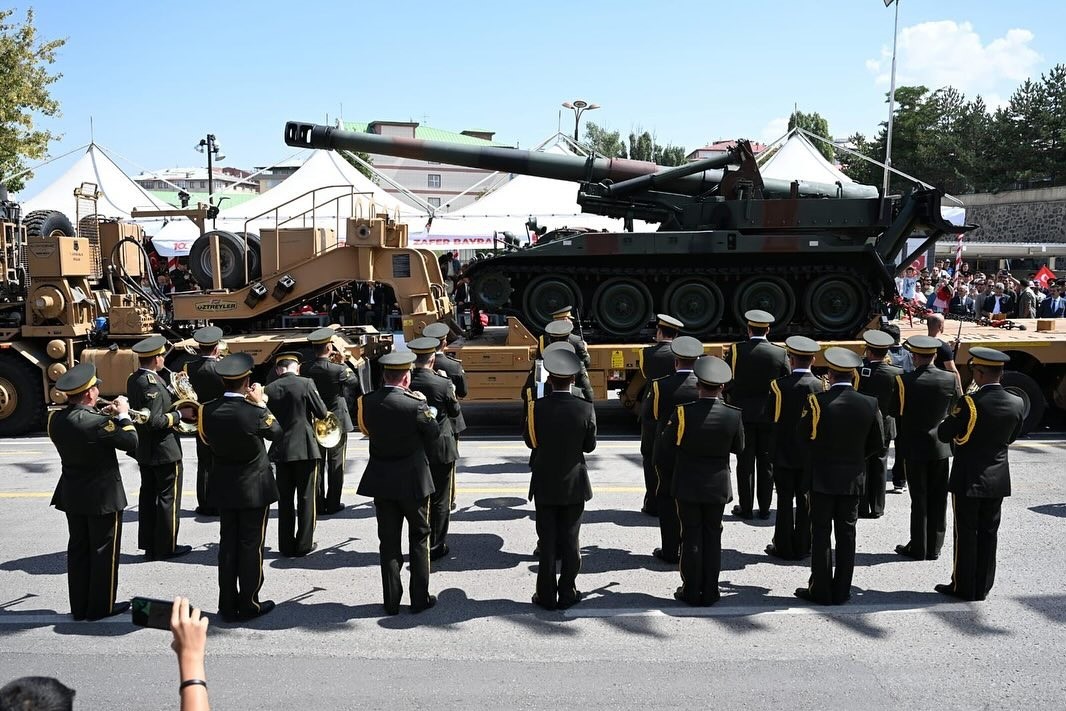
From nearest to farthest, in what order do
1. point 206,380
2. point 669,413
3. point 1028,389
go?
point 669,413, point 206,380, point 1028,389

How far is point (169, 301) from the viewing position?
535 inches

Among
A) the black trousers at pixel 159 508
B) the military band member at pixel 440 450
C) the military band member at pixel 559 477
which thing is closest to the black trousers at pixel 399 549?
the military band member at pixel 559 477

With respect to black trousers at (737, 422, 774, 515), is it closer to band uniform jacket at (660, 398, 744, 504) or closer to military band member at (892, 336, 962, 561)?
military band member at (892, 336, 962, 561)

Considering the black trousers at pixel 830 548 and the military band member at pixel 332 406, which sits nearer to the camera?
the black trousers at pixel 830 548

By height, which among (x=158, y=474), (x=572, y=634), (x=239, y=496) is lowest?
(x=572, y=634)

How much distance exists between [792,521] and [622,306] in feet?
18.7

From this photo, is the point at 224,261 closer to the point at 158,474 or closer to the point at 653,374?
the point at 158,474

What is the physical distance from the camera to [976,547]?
608 cm

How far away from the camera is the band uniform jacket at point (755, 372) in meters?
8.05

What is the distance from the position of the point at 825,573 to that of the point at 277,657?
3.48 m

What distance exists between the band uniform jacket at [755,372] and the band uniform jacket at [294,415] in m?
3.61

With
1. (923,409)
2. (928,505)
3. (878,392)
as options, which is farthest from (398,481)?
(878,392)

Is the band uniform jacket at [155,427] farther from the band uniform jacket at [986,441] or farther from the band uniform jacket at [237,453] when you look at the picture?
the band uniform jacket at [986,441]

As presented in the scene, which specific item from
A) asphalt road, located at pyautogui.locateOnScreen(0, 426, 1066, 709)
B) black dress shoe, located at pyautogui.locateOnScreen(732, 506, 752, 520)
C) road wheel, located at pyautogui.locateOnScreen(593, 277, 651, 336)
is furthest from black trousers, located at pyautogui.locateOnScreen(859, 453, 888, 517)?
road wheel, located at pyautogui.locateOnScreen(593, 277, 651, 336)
